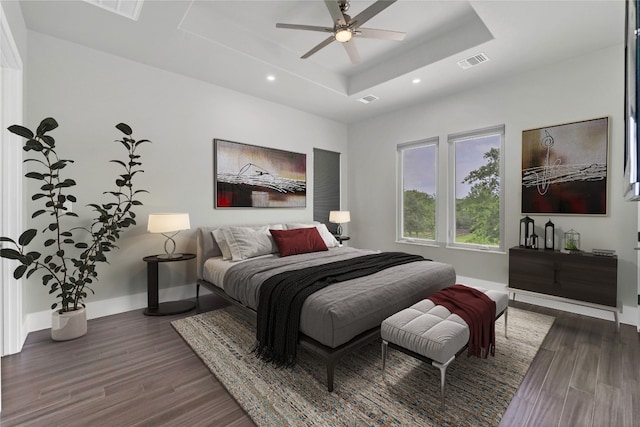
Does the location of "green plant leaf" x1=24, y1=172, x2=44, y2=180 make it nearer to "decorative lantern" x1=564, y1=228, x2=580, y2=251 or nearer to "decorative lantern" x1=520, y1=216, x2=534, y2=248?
"decorative lantern" x1=520, y1=216, x2=534, y2=248

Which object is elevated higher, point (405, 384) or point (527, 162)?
point (527, 162)

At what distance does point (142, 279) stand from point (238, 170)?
1.95 meters

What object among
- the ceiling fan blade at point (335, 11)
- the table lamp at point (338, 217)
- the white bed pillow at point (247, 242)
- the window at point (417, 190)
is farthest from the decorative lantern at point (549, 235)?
the white bed pillow at point (247, 242)

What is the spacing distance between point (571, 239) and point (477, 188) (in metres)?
1.30

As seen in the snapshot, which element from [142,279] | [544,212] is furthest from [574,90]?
[142,279]

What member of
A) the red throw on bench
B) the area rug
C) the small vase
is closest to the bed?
the area rug

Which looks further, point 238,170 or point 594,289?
point 238,170

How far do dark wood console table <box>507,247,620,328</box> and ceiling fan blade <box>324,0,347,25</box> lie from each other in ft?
10.6

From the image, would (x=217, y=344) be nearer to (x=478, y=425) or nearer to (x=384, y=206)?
(x=478, y=425)

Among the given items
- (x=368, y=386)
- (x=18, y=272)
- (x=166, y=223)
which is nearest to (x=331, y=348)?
(x=368, y=386)

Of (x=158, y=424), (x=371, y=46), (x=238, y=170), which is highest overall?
(x=371, y=46)

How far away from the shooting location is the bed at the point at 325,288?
80.5 inches

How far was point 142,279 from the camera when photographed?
3607 millimetres

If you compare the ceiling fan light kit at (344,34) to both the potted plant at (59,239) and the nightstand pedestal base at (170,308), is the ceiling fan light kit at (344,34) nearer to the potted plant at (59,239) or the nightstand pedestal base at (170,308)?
the potted plant at (59,239)
